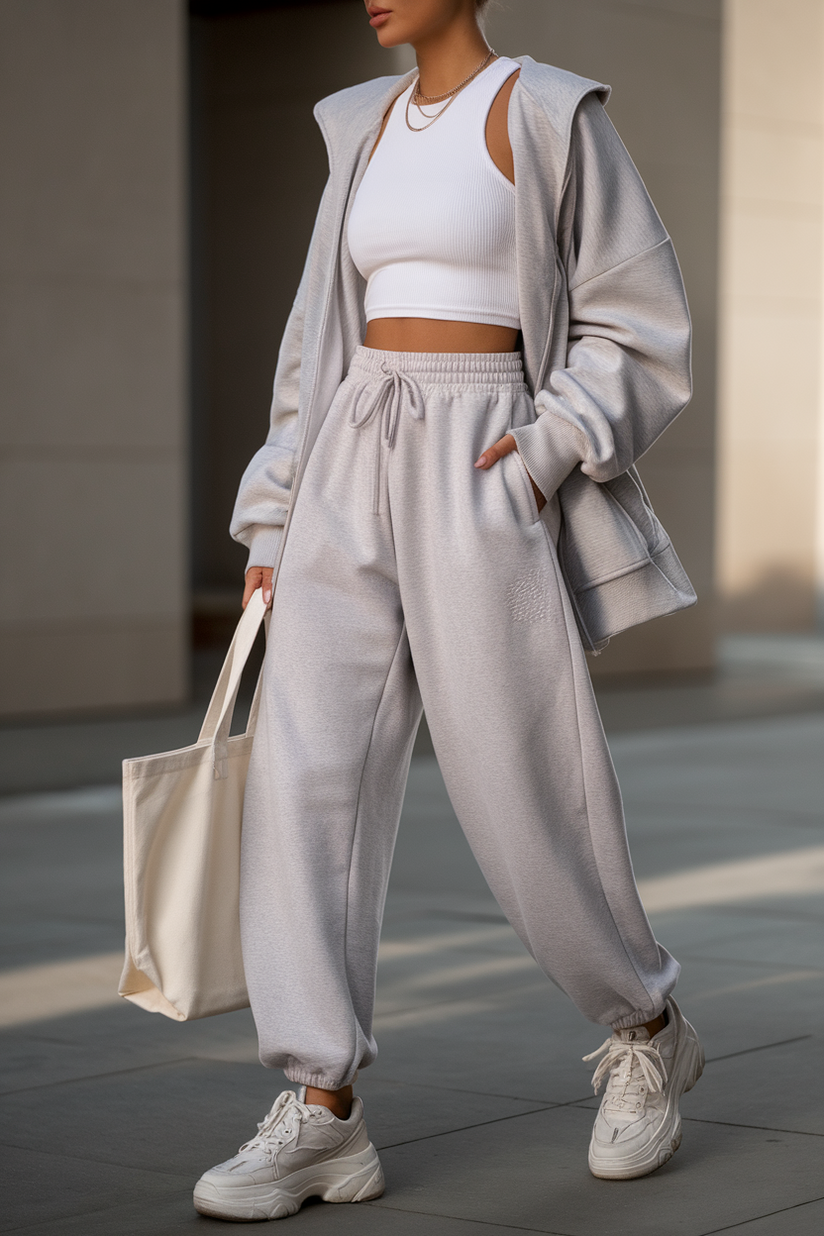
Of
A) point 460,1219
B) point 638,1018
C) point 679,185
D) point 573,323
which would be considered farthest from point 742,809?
point 679,185

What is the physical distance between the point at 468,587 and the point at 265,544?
0.44m

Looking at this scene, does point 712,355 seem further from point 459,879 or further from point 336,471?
point 336,471

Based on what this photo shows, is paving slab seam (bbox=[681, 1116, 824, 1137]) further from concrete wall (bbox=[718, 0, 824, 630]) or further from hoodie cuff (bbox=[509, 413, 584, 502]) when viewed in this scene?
concrete wall (bbox=[718, 0, 824, 630])

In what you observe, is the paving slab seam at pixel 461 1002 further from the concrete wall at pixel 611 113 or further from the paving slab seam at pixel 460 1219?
the concrete wall at pixel 611 113

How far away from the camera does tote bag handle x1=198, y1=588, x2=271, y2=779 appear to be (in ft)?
10.4

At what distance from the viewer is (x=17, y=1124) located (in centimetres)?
347

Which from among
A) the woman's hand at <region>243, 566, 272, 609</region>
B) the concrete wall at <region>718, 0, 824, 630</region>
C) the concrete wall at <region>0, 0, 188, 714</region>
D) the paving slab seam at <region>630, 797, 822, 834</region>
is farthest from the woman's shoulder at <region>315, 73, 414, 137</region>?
the concrete wall at <region>718, 0, 824, 630</region>

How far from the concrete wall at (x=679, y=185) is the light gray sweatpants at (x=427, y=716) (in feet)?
33.1

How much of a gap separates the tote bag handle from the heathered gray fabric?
0.31ft

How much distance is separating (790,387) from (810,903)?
1497 cm

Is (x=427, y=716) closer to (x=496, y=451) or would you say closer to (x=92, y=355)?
(x=496, y=451)

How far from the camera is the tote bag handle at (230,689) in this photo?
3180 millimetres

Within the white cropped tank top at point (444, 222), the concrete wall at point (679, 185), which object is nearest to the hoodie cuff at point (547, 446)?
the white cropped tank top at point (444, 222)

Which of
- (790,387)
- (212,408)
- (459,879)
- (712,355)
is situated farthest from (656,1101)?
(790,387)
